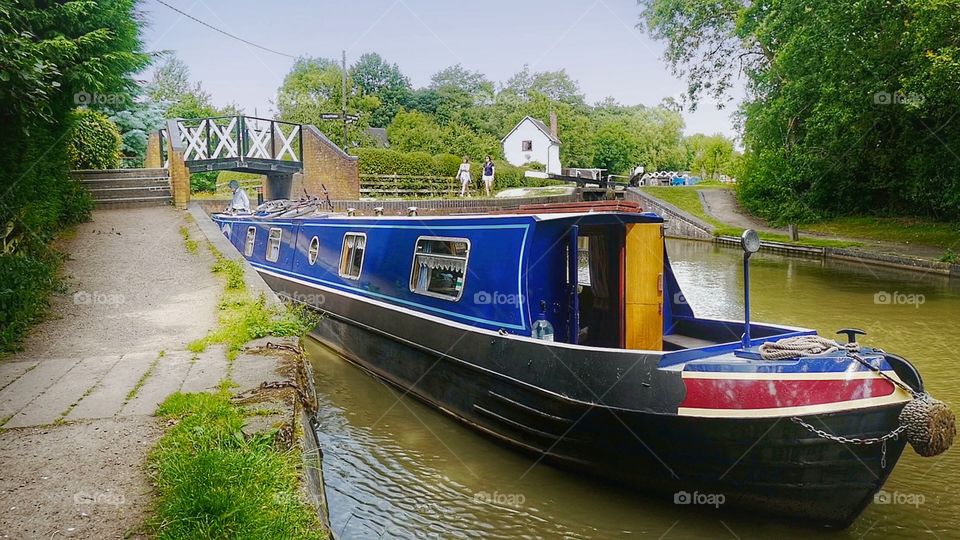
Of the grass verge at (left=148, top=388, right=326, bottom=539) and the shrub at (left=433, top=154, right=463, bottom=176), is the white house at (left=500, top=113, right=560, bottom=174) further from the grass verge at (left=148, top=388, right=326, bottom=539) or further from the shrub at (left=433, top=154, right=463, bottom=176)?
the grass verge at (left=148, top=388, right=326, bottom=539)

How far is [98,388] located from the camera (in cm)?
454

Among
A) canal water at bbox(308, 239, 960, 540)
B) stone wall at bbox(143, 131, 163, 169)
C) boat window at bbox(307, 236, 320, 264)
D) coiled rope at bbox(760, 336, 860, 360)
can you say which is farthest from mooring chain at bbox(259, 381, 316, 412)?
stone wall at bbox(143, 131, 163, 169)

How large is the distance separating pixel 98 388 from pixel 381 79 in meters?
66.4

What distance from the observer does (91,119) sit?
17250 millimetres

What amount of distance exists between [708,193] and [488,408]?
102 feet

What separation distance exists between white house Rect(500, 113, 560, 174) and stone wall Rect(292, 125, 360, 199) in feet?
120

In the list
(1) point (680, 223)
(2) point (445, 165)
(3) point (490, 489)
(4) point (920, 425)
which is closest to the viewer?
(4) point (920, 425)

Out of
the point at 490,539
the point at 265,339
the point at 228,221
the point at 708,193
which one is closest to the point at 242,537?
the point at 490,539

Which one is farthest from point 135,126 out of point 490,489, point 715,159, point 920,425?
point 715,159

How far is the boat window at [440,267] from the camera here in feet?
23.4

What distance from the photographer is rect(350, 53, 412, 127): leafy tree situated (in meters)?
64.8

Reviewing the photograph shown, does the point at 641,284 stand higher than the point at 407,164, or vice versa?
the point at 407,164

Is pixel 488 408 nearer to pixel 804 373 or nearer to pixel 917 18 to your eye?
pixel 804 373

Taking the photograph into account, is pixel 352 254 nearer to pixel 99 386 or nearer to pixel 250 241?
pixel 250 241
